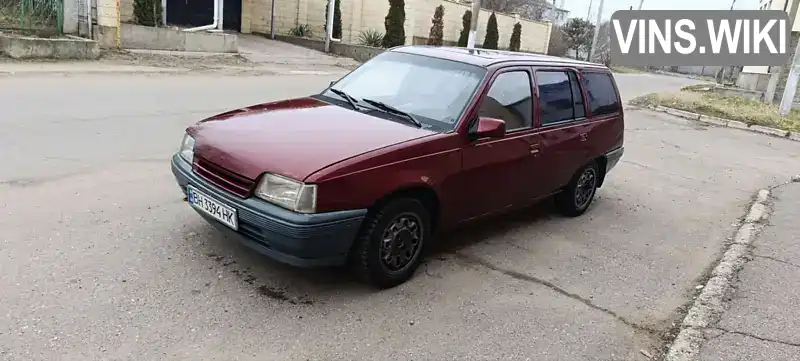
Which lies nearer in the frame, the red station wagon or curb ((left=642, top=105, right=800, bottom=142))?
the red station wagon

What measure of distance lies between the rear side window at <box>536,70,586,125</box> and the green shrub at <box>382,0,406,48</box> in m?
20.2

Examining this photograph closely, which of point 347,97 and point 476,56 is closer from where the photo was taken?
point 347,97

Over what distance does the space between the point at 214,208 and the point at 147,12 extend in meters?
15.7

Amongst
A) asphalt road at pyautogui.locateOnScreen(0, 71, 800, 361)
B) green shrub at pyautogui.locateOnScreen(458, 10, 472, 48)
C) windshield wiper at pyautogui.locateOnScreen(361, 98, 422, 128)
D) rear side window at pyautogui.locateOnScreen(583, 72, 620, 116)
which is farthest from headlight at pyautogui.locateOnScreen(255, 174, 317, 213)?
green shrub at pyautogui.locateOnScreen(458, 10, 472, 48)

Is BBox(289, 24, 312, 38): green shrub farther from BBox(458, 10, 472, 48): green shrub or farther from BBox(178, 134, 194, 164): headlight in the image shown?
BBox(178, 134, 194, 164): headlight

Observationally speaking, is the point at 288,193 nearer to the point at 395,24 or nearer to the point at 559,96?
the point at 559,96

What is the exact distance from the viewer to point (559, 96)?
5625 millimetres

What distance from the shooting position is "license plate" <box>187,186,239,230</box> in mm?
3811

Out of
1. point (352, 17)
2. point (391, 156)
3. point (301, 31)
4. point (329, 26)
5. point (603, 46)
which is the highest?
point (603, 46)

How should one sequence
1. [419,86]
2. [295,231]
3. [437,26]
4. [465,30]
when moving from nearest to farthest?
[295,231], [419,86], [437,26], [465,30]

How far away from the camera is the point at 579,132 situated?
5.83 metres

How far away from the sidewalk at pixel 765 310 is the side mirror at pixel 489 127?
6.55 ft

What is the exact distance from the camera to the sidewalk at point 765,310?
3.79 metres

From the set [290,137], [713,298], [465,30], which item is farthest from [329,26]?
[713,298]
